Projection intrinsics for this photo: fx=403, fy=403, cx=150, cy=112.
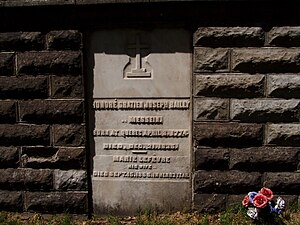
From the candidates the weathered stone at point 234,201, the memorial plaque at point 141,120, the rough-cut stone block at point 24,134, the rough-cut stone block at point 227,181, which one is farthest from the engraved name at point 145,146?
the weathered stone at point 234,201

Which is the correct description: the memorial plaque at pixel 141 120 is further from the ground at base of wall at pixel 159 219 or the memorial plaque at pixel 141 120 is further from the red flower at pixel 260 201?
the red flower at pixel 260 201

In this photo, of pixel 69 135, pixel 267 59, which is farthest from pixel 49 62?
pixel 267 59

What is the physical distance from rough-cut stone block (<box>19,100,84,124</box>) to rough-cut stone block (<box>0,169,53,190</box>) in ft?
1.57

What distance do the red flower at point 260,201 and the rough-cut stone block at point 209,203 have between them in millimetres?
319

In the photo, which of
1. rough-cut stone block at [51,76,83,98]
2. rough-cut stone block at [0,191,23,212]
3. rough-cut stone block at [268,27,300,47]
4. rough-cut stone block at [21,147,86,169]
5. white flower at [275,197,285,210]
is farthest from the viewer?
rough-cut stone block at [0,191,23,212]

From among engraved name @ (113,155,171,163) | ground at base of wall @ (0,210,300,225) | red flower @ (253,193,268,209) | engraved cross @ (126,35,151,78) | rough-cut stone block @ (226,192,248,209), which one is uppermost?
engraved cross @ (126,35,151,78)

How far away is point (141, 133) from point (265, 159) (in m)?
1.10

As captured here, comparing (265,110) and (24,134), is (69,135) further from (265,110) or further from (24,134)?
(265,110)

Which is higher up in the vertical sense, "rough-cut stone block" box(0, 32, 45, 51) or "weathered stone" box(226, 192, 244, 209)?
"rough-cut stone block" box(0, 32, 45, 51)

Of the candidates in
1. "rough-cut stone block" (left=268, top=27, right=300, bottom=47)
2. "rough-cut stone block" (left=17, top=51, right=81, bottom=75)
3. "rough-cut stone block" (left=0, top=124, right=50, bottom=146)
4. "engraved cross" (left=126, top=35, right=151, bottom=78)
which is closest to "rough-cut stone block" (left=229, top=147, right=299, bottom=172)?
"rough-cut stone block" (left=268, top=27, right=300, bottom=47)

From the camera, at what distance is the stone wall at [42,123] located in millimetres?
3480

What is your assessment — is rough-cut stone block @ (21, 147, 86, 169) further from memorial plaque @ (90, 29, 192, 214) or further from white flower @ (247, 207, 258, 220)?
white flower @ (247, 207, 258, 220)

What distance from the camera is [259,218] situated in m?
3.38

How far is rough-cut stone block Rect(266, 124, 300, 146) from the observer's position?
11.2 feet
